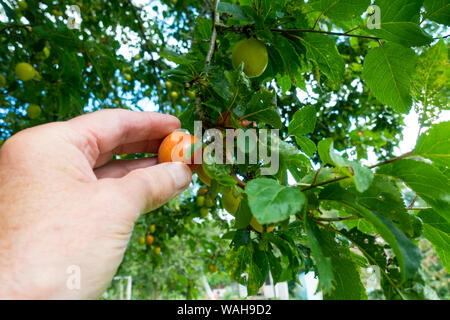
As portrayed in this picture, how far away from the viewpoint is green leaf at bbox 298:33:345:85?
86cm

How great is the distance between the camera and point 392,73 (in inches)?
34.3

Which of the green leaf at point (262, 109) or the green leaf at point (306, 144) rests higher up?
the green leaf at point (262, 109)

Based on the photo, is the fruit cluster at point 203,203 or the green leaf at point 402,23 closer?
the green leaf at point 402,23

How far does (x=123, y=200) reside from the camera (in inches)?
24.6

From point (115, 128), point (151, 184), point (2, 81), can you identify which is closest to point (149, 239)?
point (2, 81)

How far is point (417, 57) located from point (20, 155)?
3.25ft

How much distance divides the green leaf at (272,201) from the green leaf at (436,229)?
391 mm

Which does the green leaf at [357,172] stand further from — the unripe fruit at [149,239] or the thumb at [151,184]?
the unripe fruit at [149,239]

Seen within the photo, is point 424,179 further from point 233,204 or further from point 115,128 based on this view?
point 115,128

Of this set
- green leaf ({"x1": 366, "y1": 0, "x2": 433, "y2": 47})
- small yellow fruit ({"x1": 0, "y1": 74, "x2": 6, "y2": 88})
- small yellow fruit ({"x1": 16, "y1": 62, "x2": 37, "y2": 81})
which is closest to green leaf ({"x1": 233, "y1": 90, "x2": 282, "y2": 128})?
green leaf ({"x1": 366, "y1": 0, "x2": 433, "y2": 47})

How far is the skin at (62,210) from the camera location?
0.53 metres

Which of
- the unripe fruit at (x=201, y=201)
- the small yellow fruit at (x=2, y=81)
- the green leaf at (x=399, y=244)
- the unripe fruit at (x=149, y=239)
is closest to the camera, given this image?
the green leaf at (x=399, y=244)

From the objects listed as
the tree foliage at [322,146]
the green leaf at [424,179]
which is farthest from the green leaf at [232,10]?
the green leaf at [424,179]
